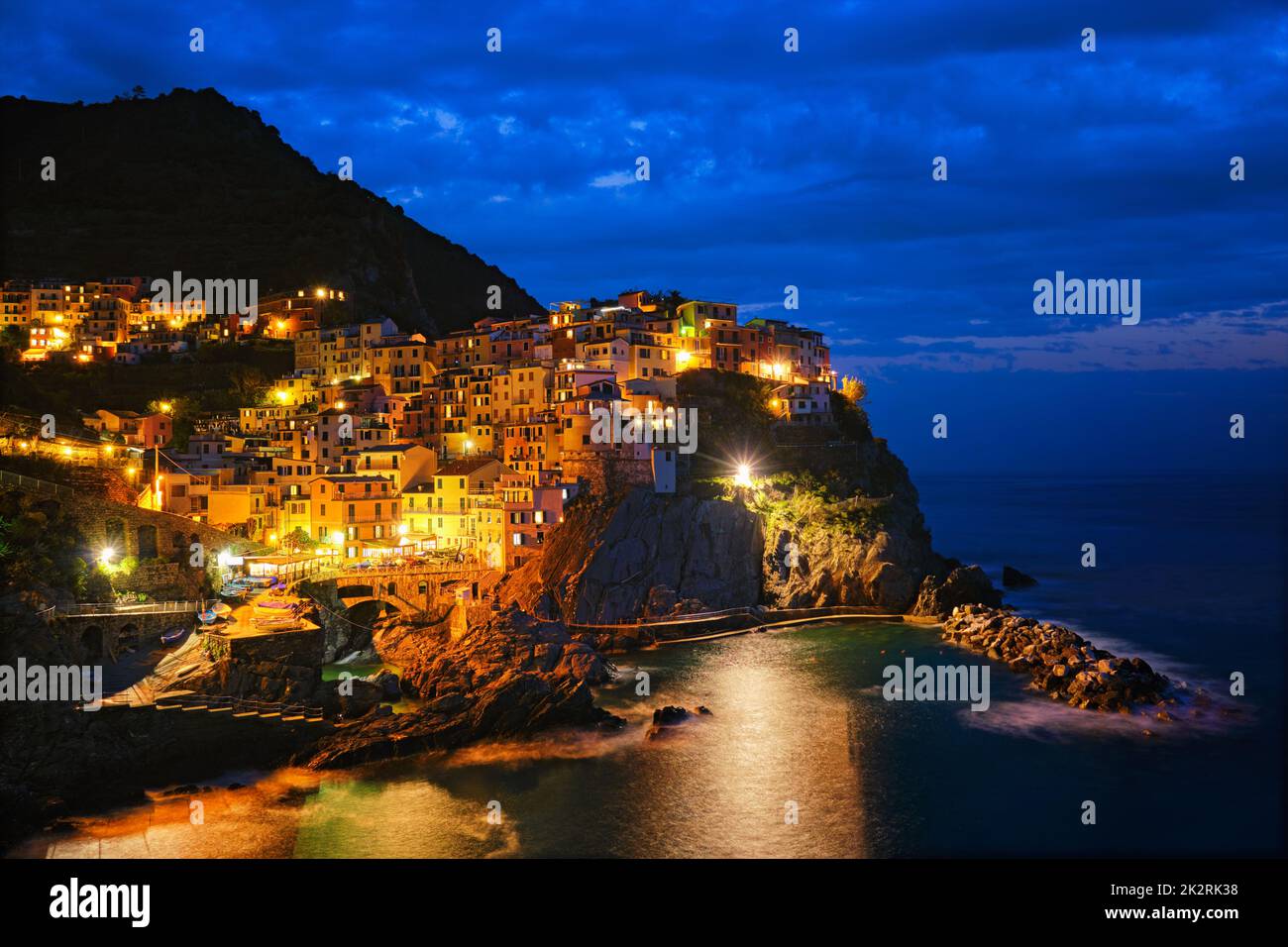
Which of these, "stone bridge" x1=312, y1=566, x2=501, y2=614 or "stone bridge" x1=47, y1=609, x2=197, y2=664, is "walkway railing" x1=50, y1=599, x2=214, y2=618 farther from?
"stone bridge" x1=312, y1=566, x2=501, y2=614

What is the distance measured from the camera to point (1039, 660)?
106 feet

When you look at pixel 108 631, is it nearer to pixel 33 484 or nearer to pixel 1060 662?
pixel 33 484

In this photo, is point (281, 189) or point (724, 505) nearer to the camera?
point (724, 505)

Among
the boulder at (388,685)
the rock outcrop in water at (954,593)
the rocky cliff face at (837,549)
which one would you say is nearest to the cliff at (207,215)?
the rocky cliff face at (837,549)

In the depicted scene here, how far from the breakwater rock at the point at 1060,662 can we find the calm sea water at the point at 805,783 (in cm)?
89

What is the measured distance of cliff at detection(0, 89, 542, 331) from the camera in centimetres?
7762

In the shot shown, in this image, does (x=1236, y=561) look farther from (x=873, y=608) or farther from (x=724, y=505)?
(x=724, y=505)

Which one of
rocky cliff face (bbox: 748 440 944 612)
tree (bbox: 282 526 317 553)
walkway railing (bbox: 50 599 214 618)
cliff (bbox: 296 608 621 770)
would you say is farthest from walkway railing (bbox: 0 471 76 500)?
rocky cliff face (bbox: 748 440 944 612)

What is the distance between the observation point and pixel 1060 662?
31406 millimetres

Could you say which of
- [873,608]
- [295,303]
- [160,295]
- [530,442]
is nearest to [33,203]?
[160,295]

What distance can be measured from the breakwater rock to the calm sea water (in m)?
0.89

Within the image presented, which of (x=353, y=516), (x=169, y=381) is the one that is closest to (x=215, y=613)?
(x=353, y=516)

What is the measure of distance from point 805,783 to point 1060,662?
13009 millimetres

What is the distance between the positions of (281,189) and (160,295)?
97.9ft
